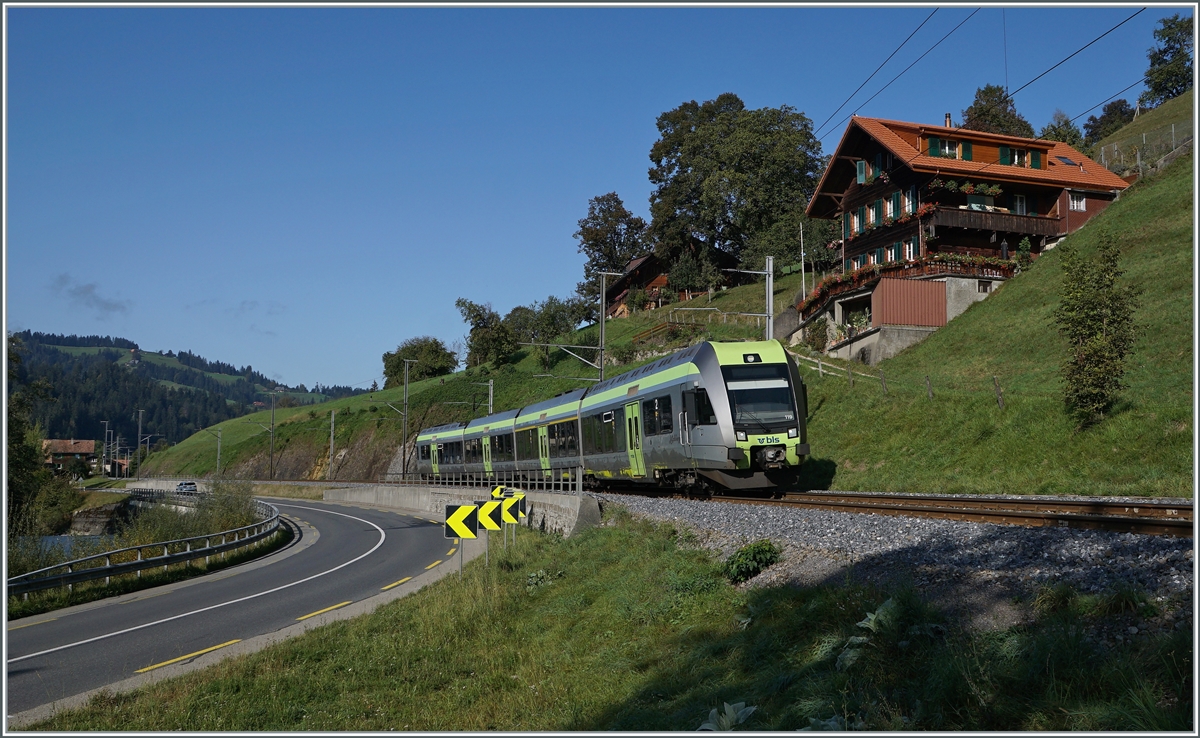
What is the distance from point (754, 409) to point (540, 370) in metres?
60.8

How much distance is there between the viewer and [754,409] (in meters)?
21.0

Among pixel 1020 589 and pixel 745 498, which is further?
pixel 745 498

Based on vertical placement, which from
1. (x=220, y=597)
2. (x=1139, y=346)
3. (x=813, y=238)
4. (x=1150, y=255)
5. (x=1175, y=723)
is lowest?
(x=220, y=597)

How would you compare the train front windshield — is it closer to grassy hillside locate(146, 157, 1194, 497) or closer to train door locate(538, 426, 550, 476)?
grassy hillside locate(146, 157, 1194, 497)

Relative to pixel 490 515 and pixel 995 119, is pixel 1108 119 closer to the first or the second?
pixel 995 119

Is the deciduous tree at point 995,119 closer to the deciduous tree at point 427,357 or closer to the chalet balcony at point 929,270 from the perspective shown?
the chalet balcony at point 929,270

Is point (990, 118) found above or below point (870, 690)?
above

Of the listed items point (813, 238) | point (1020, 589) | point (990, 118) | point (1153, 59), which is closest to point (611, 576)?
point (1020, 589)

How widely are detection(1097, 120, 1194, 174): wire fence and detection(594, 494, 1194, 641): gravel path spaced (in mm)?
46849

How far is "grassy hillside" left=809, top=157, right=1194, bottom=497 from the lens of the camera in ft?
65.4

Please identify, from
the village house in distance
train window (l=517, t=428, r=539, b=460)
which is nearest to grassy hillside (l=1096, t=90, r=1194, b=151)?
the village house in distance

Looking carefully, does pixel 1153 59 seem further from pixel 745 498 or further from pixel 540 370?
pixel 745 498

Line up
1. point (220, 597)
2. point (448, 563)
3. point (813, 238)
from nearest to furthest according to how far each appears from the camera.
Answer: point (220, 597)
point (448, 563)
point (813, 238)

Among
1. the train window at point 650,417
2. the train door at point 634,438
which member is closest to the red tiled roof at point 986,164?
the train door at point 634,438
